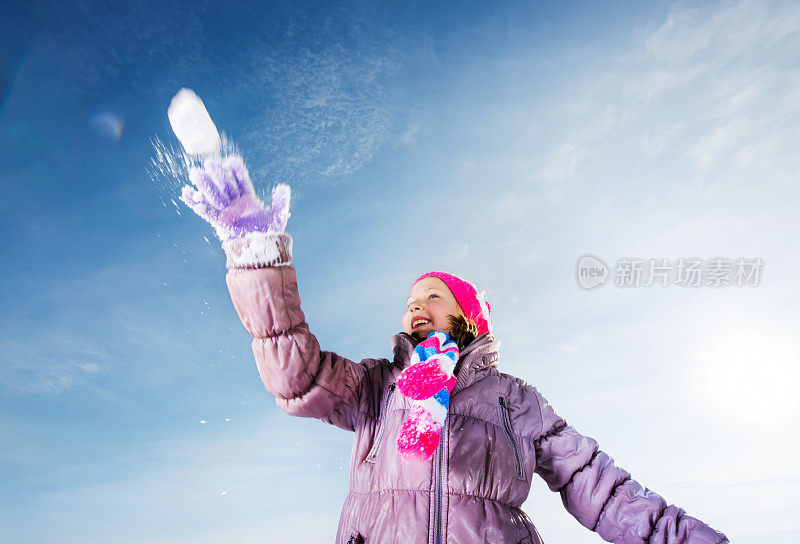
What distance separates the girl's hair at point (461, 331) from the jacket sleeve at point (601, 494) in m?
0.51

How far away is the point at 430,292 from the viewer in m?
3.16

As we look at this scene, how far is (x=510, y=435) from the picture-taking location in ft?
8.30

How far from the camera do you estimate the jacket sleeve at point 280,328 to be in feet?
6.70

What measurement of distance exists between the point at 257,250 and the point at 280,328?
37cm

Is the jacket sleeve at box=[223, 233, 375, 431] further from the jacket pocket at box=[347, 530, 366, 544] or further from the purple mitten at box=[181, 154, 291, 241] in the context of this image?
the jacket pocket at box=[347, 530, 366, 544]

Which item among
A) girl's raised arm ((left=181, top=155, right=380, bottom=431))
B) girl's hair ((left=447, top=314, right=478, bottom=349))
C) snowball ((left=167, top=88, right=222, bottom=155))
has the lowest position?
girl's raised arm ((left=181, top=155, right=380, bottom=431))

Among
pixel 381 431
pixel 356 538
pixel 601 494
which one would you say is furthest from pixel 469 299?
pixel 356 538

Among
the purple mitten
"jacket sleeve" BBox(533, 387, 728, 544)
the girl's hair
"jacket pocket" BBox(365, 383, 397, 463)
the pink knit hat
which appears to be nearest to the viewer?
the purple mitten

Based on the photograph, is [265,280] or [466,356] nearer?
[265,280]

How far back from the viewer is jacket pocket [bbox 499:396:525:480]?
2435mm

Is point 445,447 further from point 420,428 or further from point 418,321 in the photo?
point 418,321

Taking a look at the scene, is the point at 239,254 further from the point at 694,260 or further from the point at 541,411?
the point at 694,260

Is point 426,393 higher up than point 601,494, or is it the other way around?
point 426,393

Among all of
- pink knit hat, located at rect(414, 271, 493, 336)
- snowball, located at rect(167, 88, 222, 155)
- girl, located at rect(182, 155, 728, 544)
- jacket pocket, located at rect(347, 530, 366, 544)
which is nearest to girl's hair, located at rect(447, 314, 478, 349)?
girl, located at rect(182, 155, 728, 544)
